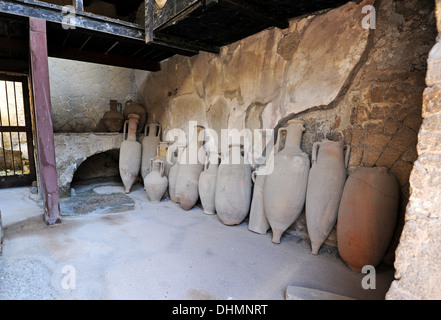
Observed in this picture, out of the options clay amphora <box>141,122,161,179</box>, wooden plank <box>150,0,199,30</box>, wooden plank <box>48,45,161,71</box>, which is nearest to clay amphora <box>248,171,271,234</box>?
wooden plank <box>150,0,199,30</box>

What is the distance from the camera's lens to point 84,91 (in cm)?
433

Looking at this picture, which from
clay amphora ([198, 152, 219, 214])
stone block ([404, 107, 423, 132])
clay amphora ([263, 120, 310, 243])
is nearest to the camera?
stone block ([404, 107, 423, 132])

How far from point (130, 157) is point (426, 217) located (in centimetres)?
347

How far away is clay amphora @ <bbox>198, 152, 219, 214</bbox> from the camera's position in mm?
2637

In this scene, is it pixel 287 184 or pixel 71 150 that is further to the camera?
pixel 71 150

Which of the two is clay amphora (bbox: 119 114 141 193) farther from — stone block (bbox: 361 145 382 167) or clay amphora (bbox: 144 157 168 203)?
stone block (bbox: 361 145 382 167)

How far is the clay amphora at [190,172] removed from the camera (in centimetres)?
283

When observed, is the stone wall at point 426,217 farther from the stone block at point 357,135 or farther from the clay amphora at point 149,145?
the clay amphora at point 149,145

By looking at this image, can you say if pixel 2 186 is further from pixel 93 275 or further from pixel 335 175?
pixel 335 175

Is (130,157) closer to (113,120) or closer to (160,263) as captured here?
(113,120)

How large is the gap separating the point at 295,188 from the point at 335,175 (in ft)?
1.00

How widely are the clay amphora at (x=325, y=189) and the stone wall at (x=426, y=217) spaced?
2.67ft

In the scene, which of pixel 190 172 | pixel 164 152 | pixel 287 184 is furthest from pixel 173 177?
pixel 287 184

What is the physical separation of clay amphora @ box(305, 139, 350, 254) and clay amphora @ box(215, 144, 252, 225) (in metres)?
0.64
